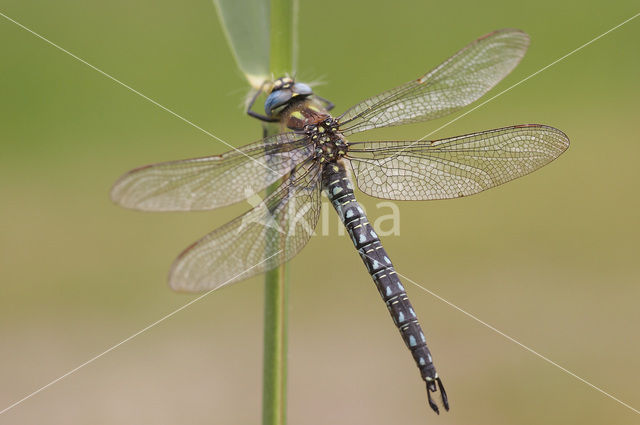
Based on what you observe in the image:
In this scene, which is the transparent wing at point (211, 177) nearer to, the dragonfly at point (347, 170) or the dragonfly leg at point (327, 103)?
the dragonfly at point (347, 170)

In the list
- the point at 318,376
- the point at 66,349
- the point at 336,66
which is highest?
the point at 336,66

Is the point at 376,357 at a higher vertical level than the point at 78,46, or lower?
lower

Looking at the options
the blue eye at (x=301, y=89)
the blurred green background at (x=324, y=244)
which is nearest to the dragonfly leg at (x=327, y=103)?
the blue eye at (x=301, y=89)

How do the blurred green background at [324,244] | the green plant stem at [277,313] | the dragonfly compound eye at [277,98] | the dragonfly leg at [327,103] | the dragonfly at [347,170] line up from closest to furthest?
the green plant stem at [277,313] → the dragonfly at [347,170] → the dragonfly compound eye at [277,98] → the dragonfly leg at [327,103] → the blurred green background at [324,244]

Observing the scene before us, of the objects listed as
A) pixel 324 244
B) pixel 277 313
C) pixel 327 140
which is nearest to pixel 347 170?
pixel 327 140

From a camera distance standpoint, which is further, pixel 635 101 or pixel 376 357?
pixel 635 101

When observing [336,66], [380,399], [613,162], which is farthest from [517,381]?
[336,66]

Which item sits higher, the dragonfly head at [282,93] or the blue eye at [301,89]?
the blue eye at [301,89]

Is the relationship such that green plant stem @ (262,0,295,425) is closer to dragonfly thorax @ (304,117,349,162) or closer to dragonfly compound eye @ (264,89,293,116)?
dragonfly compound eye @ (264,89,293,116)

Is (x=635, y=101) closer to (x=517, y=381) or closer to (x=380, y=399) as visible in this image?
(x=517, y=381)
